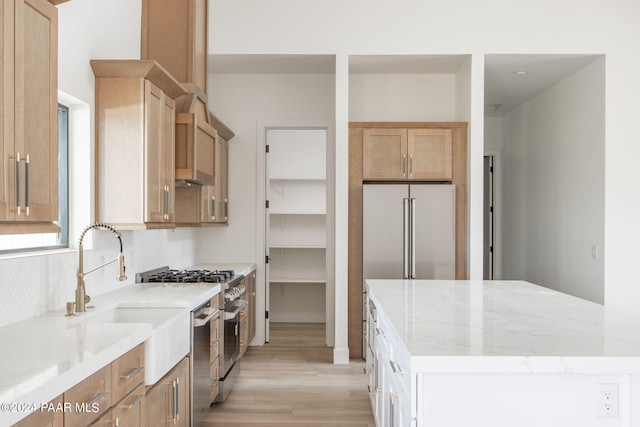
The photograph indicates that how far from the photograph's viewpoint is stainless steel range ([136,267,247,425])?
3012 mm

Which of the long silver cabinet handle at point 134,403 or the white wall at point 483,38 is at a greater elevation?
the white wall at point 483,38

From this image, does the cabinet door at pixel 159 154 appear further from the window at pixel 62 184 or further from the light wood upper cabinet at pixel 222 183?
the light wood upper cabinet at pixel 222 183

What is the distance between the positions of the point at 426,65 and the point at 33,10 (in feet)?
12.7

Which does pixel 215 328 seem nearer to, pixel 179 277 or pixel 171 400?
pixel 179 277

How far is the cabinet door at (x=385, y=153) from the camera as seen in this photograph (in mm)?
4883

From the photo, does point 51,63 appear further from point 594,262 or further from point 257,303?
point 594,262

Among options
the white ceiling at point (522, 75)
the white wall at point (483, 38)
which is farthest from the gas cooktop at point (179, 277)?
the white ceiling at point (522, 75)

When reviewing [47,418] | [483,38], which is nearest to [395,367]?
[47,418]

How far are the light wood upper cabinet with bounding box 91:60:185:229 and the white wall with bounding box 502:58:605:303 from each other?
387 centimetres

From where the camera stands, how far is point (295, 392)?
4027 millimetres

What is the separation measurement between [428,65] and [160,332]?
378cm

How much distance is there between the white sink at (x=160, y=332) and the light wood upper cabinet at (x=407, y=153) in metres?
2.60

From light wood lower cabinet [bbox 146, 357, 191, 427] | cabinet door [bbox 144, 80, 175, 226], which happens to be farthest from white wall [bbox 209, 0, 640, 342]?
light wood lower cabinet [bbox 146, 357, 191, 427]

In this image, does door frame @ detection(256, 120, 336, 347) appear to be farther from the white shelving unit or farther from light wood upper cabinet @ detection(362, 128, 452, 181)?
the white shelving unit
